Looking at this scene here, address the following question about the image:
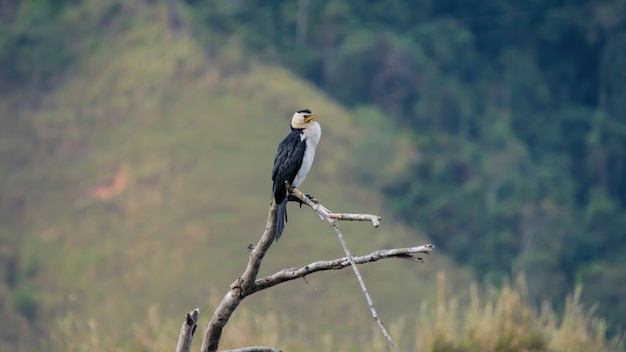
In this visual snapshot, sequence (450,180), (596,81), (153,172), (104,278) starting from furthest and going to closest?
(596,81), (450,180), (153,172), (104,278)

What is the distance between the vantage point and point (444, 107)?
27.4 m

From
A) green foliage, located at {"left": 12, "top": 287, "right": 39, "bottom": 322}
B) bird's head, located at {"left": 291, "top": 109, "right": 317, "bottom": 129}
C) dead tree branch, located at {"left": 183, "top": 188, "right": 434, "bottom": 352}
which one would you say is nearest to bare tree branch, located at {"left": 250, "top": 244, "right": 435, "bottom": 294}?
dead tree branch, located at {"left": 183, "top": 188, "right": 434, "bottom": 352}

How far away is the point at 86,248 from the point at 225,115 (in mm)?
3720

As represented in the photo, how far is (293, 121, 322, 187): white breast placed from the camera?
709 cm

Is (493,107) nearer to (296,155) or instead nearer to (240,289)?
(296,155)

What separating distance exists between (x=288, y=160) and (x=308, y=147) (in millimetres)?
228

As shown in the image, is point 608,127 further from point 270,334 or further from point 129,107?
point 270,334

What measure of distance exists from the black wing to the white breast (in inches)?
1.2

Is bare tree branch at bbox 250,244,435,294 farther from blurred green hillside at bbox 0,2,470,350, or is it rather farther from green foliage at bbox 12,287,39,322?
green foliage at bbox 12,287,39,322

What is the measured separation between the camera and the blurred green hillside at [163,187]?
2056cm

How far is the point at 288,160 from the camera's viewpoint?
702 centimetres

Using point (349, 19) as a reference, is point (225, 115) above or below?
below

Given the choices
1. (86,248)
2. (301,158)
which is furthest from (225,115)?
(301,158)

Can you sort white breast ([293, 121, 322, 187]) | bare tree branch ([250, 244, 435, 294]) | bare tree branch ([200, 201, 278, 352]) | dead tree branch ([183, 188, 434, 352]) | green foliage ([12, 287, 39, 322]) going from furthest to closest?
green foliage ([12, 287, 39, 322]), white breast ([293, 121, 322, 187]), bare tree branch ([200, 201, 278, 352]), dead tree branch ([183, 188, 434, 352]), bare tree branch ([250, 244, 435, 294])
